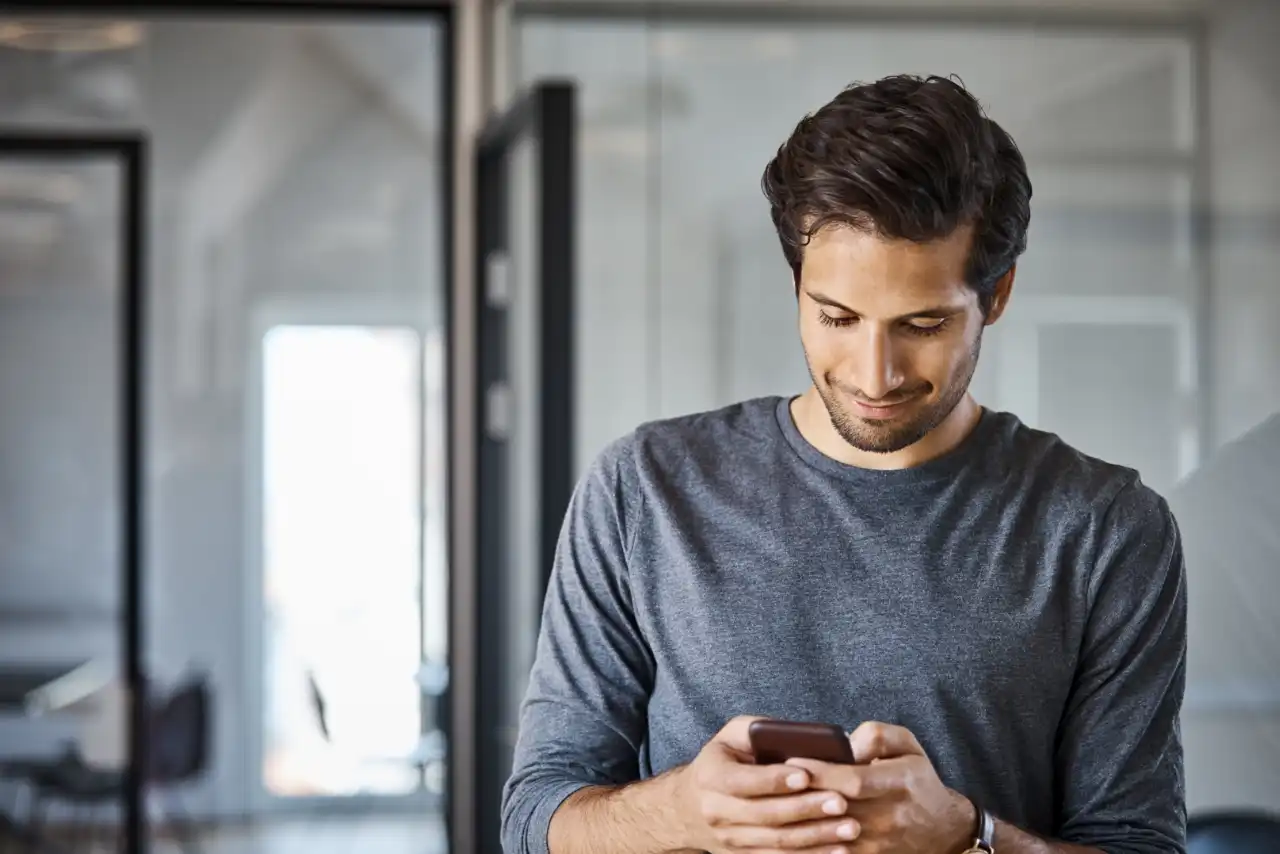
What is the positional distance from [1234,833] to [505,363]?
7.91ft

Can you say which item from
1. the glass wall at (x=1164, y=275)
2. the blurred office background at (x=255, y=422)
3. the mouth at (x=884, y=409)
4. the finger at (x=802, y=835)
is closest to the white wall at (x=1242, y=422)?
the glass wall at (x=1164, y=275)

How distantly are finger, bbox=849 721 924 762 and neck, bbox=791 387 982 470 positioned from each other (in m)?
0.25

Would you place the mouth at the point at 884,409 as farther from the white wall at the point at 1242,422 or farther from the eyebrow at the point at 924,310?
the white wall at the point at 1242,422

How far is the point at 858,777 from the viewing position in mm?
1127

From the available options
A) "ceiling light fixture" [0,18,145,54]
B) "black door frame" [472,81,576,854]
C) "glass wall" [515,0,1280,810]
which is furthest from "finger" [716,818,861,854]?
"ceiling light fixture" [0,18,145,54]

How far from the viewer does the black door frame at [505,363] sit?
8.32 ft

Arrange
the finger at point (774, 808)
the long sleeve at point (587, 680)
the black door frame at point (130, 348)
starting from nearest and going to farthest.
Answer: the finger at point (774, 808) → the long sleeve at point (587, 680) → the black door frame at point (130, 348)

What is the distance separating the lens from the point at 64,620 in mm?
4301

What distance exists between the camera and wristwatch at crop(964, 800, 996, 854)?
1201 millimetres

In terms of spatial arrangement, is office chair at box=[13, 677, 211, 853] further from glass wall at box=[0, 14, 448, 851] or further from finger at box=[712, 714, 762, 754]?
finger at box=[712, 714, 762, 754]

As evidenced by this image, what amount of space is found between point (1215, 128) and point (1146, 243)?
0.13 meters

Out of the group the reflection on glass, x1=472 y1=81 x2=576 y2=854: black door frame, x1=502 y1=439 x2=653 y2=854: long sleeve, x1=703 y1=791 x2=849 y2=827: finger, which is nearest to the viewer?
x1=703 y1=791 x2=849 y2=827: finger

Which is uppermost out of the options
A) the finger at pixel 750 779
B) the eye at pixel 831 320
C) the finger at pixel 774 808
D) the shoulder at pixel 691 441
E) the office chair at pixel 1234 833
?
the eye at pixel 831 320

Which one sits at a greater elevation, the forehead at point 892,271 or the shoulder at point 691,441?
the forehead at point 892,271
